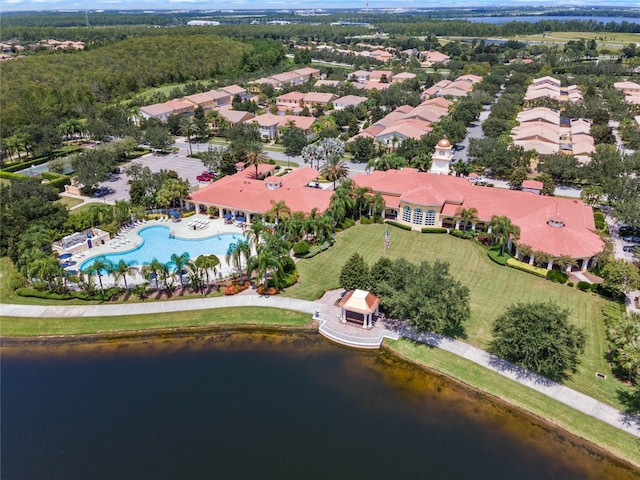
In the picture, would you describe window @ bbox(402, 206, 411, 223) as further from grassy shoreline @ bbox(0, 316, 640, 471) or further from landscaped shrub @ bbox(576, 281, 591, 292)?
grassy shoreline @ bbox(0, 316, 640, 471)

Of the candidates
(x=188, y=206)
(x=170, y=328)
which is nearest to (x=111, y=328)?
(x=170, y=328)

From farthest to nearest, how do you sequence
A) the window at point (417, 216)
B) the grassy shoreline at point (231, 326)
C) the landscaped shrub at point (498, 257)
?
1. the window at point (417, 216)
2. the landscaped shrub at point (498, 257)
3. the grassy shoreline at point (231, 326)

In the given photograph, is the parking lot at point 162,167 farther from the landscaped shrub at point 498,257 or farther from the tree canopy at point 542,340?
the tree canopy at point 542,340

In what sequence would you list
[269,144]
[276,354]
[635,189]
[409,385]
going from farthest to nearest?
[269,144] < [635,189] < [276,354] < [409,385]

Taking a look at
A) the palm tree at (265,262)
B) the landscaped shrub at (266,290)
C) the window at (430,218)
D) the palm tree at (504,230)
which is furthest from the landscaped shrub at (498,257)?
the landscaped shrub at (266,290)

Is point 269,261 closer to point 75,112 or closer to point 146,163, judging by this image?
point 146,163

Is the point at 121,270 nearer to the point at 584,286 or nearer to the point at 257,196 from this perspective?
the point at 257,196
